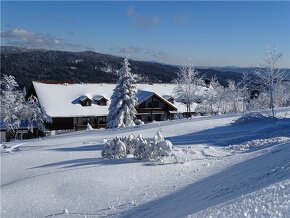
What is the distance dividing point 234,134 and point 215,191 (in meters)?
16.9

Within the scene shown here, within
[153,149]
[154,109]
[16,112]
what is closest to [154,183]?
[153,149]

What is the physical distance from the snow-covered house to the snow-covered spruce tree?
11.9 metres

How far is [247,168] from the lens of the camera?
44.2 ft

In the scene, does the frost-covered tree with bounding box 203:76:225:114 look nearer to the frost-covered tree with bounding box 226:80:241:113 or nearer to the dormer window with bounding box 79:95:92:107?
the frost-covered tree with bounding box 226:80:241:113

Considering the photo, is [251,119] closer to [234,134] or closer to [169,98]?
[234,134]

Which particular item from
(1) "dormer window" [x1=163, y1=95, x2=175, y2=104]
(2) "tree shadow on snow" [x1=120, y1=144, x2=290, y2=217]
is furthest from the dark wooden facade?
(2) "tree shadow on snow" [x1=120, y1=144, x2=290, y2=217]

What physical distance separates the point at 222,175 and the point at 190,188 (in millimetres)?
1377

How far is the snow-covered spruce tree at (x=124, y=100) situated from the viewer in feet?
149

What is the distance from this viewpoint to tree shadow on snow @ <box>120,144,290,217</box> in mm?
9469

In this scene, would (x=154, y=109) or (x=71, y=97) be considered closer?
(x=71, y=97)

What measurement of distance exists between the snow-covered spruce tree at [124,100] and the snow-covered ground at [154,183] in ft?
70.9

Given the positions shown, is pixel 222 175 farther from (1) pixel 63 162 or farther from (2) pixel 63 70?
(2) pixel 63 70

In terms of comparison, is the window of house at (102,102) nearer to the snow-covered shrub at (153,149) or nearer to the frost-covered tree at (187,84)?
the frost-covered tree at (187,84)

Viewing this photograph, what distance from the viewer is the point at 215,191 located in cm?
1096
